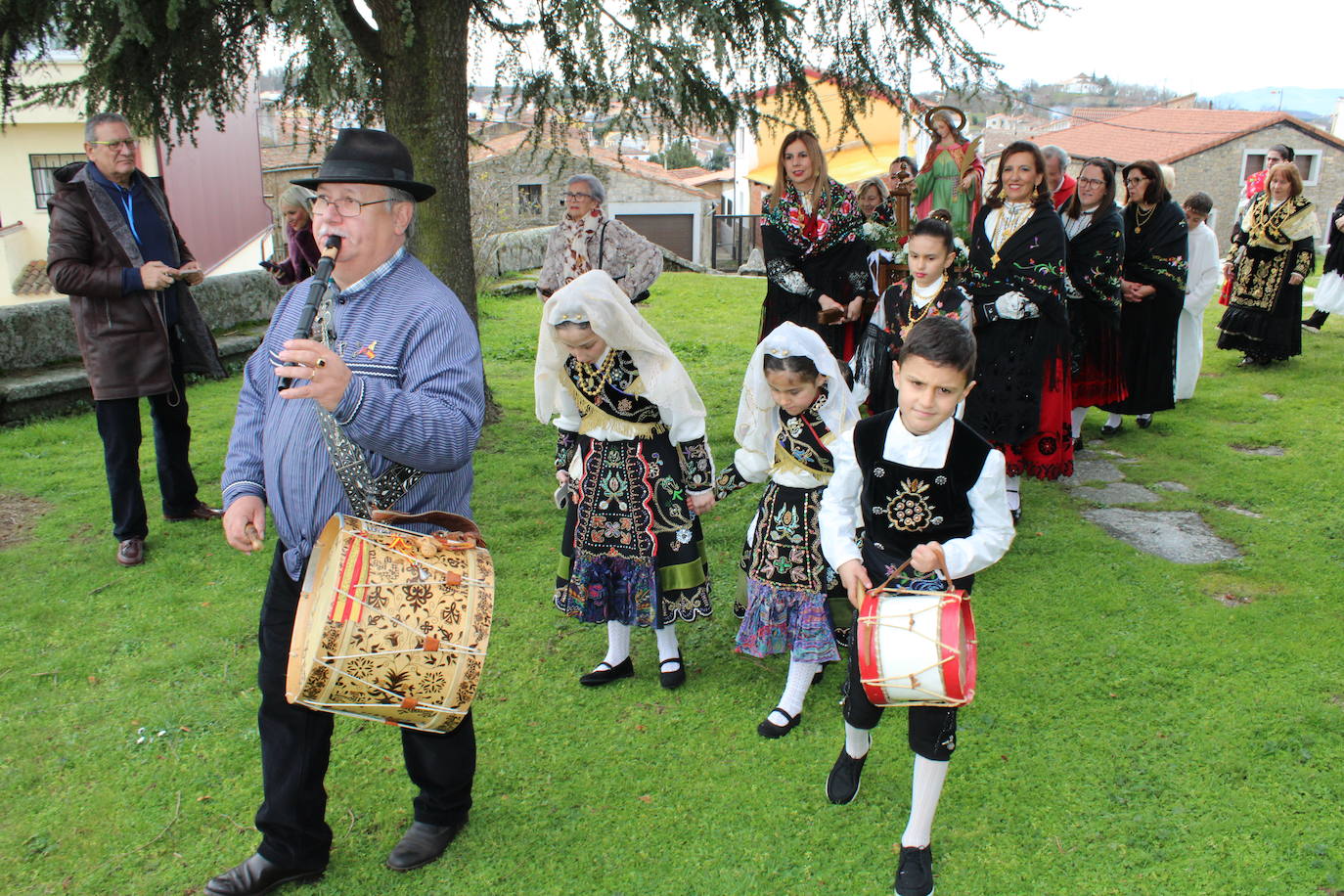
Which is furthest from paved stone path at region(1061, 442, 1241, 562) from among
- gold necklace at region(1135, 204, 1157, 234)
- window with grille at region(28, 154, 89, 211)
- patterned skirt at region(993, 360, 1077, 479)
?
window with grille at region(28, 154, 89, 211)

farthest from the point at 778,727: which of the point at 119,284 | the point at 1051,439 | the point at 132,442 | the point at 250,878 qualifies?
the point at 119,284

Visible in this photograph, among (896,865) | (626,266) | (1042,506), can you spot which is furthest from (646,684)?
(626,266)

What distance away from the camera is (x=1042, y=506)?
5750 mm

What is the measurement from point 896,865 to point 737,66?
471 centimetres

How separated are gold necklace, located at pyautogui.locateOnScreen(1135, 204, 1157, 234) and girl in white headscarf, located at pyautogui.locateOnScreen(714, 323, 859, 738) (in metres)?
4.15

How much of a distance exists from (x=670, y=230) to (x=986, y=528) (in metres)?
36.9

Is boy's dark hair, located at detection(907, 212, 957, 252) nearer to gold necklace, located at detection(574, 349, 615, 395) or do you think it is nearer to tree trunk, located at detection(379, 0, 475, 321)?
gold necklace, located at detection(574, 349, 615, 395)

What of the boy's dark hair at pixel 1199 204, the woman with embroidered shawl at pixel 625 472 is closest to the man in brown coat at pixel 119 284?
the woman with embroidered shawl at pixel 625 472

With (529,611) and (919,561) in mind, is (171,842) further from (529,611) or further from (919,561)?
(919,561)

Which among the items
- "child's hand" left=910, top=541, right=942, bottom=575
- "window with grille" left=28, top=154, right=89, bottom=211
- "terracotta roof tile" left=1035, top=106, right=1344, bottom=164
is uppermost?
"terracotta roof tile" left=1035, top=106, right=1344, bottom=164

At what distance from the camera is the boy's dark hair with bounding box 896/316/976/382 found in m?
2.64

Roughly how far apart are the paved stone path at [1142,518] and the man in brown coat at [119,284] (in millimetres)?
5233

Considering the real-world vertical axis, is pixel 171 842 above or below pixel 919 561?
below

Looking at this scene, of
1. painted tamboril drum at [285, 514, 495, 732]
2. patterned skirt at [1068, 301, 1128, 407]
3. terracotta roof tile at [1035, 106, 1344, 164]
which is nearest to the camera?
painted tamboril drum at [285, 514, 495, 732]
